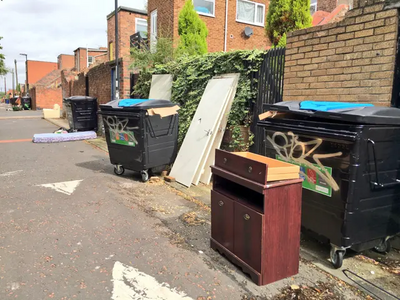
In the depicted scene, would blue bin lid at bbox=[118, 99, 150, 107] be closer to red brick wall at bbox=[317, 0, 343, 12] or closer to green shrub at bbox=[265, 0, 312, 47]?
green shrub at bbox=[265, 0, 312, 47]

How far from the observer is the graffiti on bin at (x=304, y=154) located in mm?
3023

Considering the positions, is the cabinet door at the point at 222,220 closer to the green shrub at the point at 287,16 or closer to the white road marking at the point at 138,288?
the white road marking at the point at 138,288

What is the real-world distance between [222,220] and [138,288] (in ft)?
3.29

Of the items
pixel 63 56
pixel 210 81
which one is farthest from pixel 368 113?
pixel 63 56

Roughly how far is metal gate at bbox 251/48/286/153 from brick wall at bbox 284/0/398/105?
0.29 m

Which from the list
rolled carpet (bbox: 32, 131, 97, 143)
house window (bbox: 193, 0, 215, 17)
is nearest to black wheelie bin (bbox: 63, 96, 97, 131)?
rolled carpet (bbox: 32, 131, 97, 143)

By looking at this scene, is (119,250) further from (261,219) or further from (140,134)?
(140,134)

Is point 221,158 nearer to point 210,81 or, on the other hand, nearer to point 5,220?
point 5,220

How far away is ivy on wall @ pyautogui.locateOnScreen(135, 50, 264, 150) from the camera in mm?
6129

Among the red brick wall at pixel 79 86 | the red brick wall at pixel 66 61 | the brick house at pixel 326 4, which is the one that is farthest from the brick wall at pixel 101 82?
the red brick wall at pixel 66 61

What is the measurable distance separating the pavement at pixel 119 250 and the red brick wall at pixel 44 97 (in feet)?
111

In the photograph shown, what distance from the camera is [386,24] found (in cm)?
378

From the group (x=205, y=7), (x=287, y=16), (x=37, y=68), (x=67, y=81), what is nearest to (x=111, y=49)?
(x=67, y=81)

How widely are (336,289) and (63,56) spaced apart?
52.1 m
